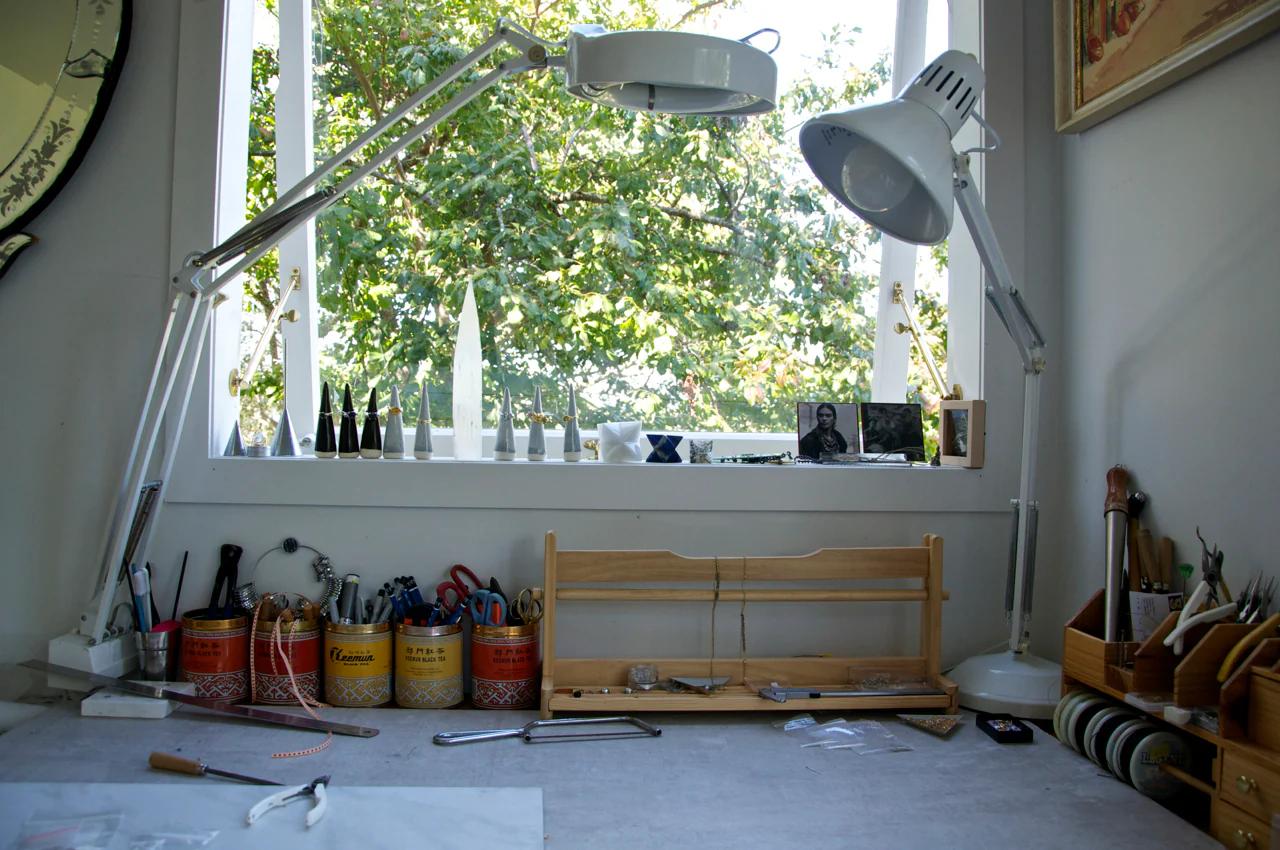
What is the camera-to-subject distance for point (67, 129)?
1818 millimetres

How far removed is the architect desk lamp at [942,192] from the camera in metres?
1.33

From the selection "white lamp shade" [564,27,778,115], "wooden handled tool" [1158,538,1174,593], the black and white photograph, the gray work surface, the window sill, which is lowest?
the gray work surface

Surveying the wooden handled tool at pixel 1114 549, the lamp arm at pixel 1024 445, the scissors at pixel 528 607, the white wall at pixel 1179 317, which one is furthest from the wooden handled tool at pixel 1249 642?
the scissors at pixel 528 607

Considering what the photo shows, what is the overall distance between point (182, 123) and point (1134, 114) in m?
1.64

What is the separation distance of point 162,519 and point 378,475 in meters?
0.39

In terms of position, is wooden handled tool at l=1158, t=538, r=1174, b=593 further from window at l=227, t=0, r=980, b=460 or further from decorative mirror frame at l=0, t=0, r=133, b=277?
decorative mirror frame at l=0, t=0, r=133, b=277

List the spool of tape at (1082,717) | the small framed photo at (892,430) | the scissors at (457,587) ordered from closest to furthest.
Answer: the spool of tape at (1082,717), the scissors at (457,587), the small framed photo at (892,430)

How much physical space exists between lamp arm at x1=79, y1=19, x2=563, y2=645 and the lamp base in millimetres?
1205

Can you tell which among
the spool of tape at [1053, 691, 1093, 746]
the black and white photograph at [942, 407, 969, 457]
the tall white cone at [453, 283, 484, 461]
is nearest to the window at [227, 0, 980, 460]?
the tall white cone at [453, 283, 484, 461]

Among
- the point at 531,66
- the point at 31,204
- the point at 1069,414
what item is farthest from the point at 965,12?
the point at 31,204

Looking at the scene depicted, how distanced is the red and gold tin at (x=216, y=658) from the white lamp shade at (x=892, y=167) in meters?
1.19

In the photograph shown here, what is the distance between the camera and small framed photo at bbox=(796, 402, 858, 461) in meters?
2.00

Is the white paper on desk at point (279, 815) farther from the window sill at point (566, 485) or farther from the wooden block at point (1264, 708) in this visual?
the wooden block at point (1264, 708)

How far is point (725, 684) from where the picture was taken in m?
1.76
